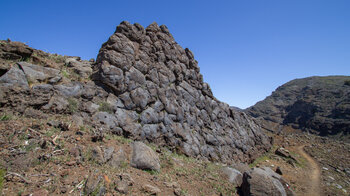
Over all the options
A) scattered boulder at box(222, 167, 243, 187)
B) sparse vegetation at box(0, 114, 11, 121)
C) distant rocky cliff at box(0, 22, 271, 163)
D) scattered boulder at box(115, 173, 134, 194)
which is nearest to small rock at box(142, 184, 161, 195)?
scattered boulder at box(115, 173, 134, 194)

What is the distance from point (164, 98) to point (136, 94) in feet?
11.9

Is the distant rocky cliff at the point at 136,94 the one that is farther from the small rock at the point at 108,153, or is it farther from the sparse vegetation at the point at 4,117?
the small rock at the point at 108,153

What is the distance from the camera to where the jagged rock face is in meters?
14.5

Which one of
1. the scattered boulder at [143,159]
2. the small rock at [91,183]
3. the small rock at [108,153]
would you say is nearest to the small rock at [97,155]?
the small rock at [108,153]

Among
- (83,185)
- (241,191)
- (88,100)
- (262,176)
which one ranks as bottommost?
(241,191)

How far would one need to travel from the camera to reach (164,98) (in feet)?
59.2

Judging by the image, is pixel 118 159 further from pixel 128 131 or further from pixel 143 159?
pixel 128 131

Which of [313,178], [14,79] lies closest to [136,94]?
[14,79]

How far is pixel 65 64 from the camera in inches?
562

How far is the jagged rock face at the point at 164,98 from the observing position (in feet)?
47.6

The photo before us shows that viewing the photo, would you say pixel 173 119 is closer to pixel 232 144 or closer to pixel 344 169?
pixel 232 144

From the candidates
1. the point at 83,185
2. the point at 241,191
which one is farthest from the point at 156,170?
the point at 241,191

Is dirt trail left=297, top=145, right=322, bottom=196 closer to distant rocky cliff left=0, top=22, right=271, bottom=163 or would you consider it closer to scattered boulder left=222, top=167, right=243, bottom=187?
distant rocky cliff left=0, top=22, right=271, bottom=163

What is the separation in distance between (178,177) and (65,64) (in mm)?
13604
